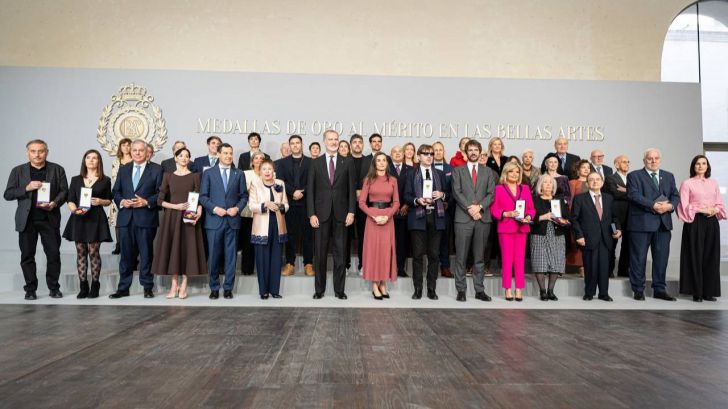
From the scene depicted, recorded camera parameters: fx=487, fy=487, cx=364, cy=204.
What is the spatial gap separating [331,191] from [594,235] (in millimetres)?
2716

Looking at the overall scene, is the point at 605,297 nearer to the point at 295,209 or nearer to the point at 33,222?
the point at 295,209

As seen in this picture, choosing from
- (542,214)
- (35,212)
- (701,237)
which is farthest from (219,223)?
(701,237)

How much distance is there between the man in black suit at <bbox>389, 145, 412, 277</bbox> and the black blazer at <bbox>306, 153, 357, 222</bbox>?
1.87 feet

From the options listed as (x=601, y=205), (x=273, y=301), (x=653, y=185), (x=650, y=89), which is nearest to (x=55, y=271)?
(x=273, y=301)

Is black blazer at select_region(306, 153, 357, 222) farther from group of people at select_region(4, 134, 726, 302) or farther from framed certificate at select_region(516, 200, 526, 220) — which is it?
framed certificate at select_region(516, 200, 526, 220)

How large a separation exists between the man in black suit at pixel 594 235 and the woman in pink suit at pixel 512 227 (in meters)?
0.54

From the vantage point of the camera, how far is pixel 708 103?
26.7 ft

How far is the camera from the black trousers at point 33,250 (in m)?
4.69

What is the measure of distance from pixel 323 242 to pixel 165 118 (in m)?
3.82

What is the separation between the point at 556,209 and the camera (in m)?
4.90

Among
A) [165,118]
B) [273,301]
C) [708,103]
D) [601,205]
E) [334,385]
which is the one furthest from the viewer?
[708,103]

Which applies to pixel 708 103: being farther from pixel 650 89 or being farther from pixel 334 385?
pixel 334 385

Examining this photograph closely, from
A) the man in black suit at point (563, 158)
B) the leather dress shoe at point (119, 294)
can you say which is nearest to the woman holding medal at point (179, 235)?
the leather dress shoe at point (119, 294)

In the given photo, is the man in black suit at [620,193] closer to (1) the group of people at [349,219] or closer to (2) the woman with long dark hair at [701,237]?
(1) the group of people at [349,219]
